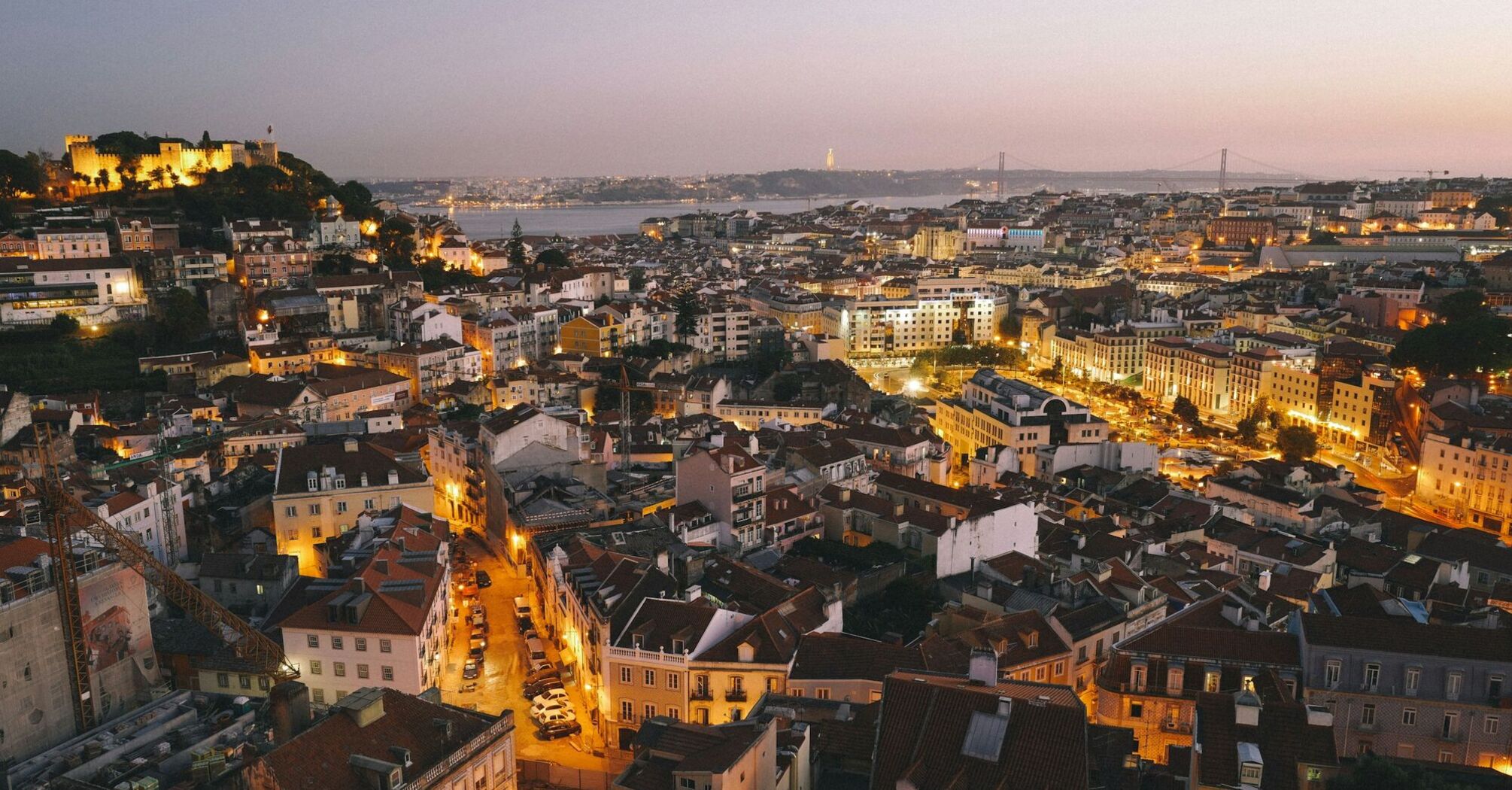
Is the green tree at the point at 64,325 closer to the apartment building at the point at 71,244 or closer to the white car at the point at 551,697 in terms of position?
the apartment building at the point at 71,244

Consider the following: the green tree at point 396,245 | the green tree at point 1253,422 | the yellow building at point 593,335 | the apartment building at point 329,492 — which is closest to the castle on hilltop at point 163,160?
the green tree at point 396,245

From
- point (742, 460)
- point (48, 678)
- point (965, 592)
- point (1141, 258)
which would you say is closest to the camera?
point (48, 678)

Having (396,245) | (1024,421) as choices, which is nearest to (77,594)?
(1024,421)

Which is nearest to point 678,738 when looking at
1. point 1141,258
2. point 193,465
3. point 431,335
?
point 193,465

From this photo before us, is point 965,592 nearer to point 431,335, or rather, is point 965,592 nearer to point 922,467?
point 922,467

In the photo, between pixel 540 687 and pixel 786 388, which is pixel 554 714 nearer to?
pixel 540 687

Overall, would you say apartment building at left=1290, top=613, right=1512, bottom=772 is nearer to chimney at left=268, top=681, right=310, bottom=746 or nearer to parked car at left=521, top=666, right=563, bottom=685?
parked car at left=521, top=666, right=563, bottom=685
